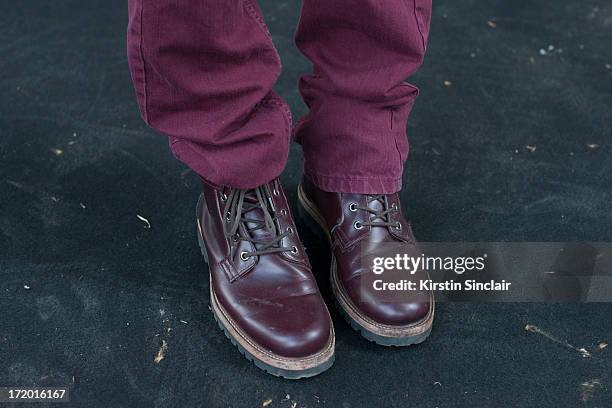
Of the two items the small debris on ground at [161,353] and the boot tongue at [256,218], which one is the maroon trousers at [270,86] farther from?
the small debris on ground at [161,353]

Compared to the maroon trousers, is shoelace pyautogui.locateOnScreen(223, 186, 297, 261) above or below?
below

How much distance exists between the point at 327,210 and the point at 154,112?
0.93 feet

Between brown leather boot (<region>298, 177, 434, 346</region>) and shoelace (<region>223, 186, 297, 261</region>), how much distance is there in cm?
7

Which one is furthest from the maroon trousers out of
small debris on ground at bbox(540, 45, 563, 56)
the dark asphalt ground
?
small debris on ground at bbox(540, 45, 563, 56)

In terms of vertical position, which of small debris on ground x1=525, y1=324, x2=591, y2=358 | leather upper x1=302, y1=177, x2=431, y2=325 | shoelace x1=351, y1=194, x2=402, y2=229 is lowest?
small debris on ground x1=525, y1=324, x2=591, y2=358

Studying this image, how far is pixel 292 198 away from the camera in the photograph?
1047mm

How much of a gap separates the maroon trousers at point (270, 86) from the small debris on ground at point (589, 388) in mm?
329

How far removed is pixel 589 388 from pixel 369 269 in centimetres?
29

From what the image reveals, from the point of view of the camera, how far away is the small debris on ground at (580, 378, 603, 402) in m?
0.77

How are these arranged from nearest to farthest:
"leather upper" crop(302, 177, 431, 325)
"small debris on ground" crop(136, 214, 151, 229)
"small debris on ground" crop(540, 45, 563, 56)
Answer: "leather upper" crop(302, 177, 431, 325) → "small debris on ground" crop(136, 214, 151, 229) → "small debris on ground" crop(540, 45, 563, 56)

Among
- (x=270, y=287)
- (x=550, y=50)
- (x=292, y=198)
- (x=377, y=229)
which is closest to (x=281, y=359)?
(x=270, y=287)

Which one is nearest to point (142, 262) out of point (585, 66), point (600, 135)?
point (600, 135)

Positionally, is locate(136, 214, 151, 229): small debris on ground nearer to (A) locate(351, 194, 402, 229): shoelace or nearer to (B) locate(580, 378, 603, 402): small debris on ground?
(A) locate(351, 194, 402, 229): shoelace

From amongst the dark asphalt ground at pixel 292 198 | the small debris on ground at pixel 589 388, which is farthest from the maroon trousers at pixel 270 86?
the small debris on ground at pixel 589 388
